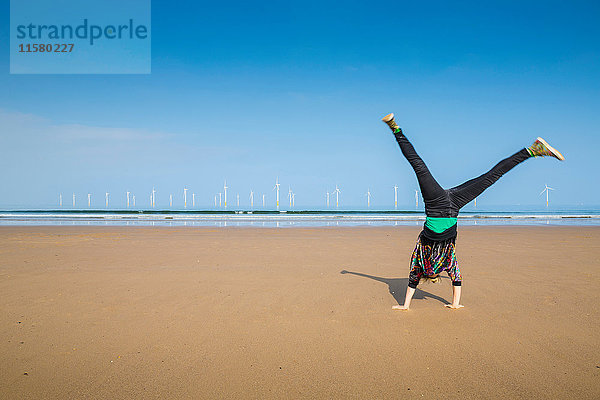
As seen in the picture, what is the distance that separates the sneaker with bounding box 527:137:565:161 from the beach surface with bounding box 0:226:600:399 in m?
2.41

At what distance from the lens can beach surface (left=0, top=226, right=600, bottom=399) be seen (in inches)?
145

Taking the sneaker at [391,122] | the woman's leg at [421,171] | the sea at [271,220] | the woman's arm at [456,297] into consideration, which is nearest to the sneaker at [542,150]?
the woman's leg at [421,171]

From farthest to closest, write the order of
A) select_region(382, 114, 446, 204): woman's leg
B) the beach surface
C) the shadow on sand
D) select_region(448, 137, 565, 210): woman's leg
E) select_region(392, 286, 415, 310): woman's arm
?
the shadow on sand → select_region(392, 286, 415, 310): woman's arm → select_region(382, 114, 446, 204): woman's leg → select_region(448, 137, 565, 210): woman's leg → the beach surface

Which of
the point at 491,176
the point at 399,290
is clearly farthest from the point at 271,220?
the point at 491,176

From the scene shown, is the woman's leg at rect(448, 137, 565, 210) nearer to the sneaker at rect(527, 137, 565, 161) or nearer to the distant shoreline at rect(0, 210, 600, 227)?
the sneaker at rect(527, 137, 565, 161)

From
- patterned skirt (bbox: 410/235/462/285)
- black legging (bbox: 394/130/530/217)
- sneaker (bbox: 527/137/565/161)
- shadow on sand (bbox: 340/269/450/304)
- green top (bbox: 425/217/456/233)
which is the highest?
sneaker (bbox: 527/137/565/161)

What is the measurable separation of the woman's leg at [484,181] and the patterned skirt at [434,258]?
670 mm

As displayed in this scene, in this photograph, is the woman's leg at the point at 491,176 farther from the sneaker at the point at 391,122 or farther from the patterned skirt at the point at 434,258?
the sneaker at the point at 391,122

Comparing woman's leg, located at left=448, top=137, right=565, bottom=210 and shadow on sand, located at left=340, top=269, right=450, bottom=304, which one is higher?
woman's leg, located at left=448, top=137, right=565, bottom=210

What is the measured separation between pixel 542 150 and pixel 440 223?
1.73 metres

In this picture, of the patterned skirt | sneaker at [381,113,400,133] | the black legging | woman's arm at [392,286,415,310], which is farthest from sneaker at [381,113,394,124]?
woman's arm at [392,286,415,310]

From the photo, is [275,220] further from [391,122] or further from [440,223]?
[391,122]

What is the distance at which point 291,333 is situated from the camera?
5.04 meters

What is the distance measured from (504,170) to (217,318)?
4.78 meters
